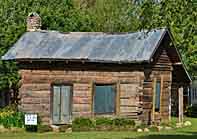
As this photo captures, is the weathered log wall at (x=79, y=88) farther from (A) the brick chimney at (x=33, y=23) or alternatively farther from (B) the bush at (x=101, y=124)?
(A) the brick chimney at (x=33, y=23)

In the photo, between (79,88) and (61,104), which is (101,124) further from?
(61,104)

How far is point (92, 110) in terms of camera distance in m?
30.7

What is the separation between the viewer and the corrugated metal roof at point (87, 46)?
30734mm

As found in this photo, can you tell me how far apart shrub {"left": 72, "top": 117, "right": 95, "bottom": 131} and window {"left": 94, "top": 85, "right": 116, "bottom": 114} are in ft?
3.31

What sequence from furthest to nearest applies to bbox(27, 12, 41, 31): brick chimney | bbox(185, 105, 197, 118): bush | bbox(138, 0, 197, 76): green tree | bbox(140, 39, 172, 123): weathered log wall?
1. bbox(185, 105, 197, 118): bush
2. bbox(27, 12, 41, 31): brick chimney
3. bbox(140, 39, 172, 123): weathered log wall
4. bbox(138, 0, 197, 76): green tree

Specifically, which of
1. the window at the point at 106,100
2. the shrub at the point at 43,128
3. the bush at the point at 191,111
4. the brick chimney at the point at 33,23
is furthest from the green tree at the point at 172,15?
the bush at the point at 191,111

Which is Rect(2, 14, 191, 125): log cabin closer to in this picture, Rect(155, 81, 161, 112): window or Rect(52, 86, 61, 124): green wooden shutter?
Rect(52, 86, 61, 124): green wooden shutter

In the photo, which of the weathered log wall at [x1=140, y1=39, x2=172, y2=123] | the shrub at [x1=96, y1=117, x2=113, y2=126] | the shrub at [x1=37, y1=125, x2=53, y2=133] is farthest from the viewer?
the weathered log wall at [x1=140, y1=39, x2=172, y2=123]

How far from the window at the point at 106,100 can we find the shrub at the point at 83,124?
3.31 feet

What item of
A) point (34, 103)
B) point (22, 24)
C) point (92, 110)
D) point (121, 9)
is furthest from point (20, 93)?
point (121, 9)

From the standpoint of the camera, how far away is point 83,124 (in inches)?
1177

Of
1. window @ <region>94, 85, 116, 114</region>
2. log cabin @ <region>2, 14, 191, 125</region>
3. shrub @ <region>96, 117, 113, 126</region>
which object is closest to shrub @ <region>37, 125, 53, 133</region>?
log cabin @ <region>2, 14, 191, 125</region>

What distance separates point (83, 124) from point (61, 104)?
200cm

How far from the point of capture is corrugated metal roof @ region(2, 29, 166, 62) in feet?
101
